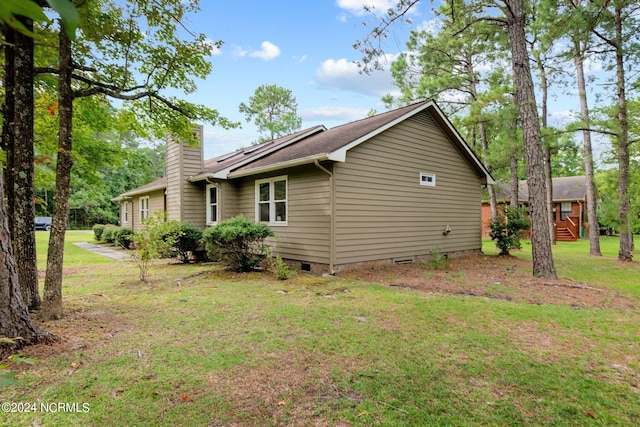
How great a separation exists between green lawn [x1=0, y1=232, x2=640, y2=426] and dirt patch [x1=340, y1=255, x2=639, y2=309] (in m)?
0.66

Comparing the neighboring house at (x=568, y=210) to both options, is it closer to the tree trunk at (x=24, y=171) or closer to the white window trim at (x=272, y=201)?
the white window trim at (x=272, y=201)

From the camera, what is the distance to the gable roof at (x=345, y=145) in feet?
27.6

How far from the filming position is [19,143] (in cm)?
460

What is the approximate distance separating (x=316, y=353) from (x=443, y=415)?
1.50 m

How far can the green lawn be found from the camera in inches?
107

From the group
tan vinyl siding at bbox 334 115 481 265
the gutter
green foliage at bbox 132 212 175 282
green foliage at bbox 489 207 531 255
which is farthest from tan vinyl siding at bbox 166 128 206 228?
green foliage at bbox 489 207 531 255

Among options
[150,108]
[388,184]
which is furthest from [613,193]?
[150,108]

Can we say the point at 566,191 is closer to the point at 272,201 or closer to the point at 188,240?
the point at 272,201

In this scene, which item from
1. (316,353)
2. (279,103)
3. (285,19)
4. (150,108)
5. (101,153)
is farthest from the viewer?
(279,103)

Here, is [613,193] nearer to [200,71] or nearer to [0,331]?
[200,71]

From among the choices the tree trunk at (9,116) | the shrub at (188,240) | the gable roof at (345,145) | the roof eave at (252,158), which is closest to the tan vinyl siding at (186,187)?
the shrub at (188,240)

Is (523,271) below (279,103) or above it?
below

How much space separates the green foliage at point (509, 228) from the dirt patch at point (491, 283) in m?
2.01

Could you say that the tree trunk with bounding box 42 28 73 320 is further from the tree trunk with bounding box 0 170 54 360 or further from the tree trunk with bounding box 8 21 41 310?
the tree trunk with bounding box 0 170 54 360
